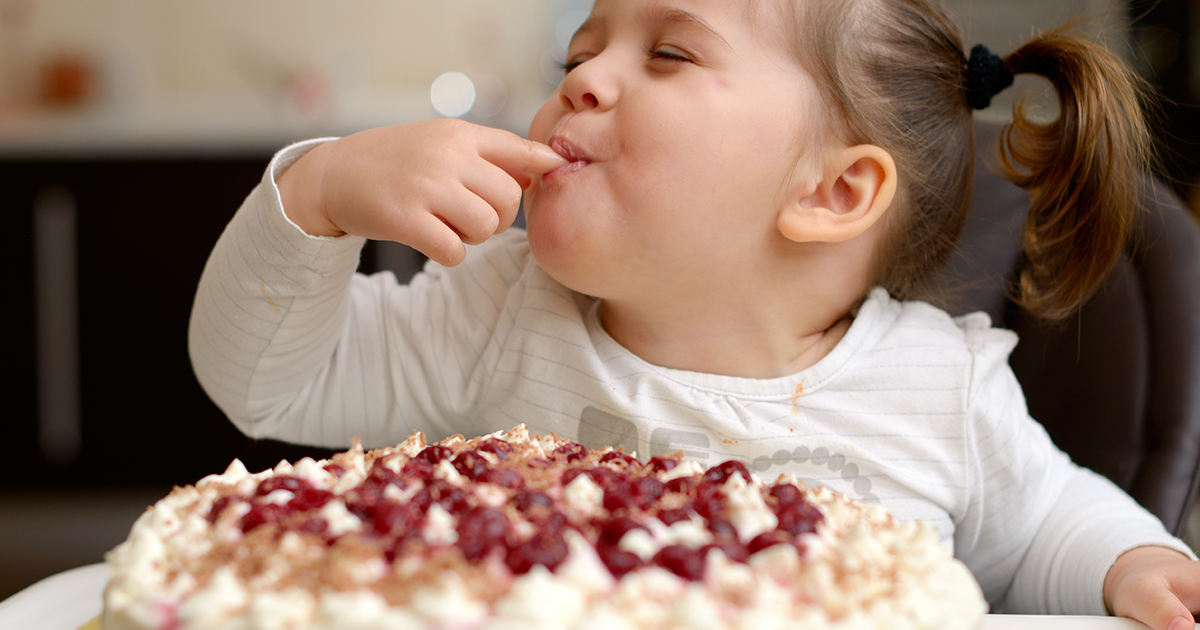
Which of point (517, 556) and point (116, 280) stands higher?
point (517, 556)

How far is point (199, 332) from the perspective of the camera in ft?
3.12

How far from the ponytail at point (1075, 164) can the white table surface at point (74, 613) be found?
1.55 ft

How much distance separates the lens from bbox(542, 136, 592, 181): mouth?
0.81 m

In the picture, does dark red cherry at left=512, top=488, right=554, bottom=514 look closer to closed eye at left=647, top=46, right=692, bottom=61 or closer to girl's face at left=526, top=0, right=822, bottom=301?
girl's face at left=526, top=0, right=822, bottom=301

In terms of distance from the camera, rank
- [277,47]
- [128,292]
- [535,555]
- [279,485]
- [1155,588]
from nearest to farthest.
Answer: [535,555], [279,485], [1155,588], [128,292], [277,47]

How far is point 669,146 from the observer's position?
2.58 feet

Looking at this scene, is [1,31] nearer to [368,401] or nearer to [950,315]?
[368,401]

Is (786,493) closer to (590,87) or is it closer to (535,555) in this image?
(535,555)

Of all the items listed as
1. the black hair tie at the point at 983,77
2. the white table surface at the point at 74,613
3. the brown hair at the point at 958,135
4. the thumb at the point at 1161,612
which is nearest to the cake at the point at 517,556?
the white table surface at the point at 74,613

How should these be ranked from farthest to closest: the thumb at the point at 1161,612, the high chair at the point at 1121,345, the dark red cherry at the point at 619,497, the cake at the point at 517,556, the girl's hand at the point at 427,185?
the high chair at the point at 1121,345
the girl's hand at the point at 427,185
the thumb at the point at 1161,612
the dark red cherry at the point at 619,497
the cake at the point at 517,556

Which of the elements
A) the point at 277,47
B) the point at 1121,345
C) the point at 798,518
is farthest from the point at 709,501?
the point at 277,47

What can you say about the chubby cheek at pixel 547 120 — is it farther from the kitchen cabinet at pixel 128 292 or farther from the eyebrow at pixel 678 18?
the kitchen cabinet at pixel 128 292

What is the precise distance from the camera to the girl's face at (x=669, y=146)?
2.60 feet

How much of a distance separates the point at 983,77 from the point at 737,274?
1.17 ft
